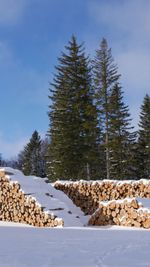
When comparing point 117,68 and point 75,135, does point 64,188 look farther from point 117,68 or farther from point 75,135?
point 117,68

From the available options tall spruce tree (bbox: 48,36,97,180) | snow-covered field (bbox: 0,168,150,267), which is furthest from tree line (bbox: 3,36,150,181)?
snow-covered field (bbox: 0,168,150,267)

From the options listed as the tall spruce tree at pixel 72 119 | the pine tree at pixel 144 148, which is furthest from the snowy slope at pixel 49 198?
the pine tree at pixel 144 148

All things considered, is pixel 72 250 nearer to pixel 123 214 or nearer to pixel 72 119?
pixel 123 214

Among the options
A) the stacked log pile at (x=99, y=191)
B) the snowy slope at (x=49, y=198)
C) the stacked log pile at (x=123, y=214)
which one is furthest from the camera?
the stacked log pile at (x=99, y=191)

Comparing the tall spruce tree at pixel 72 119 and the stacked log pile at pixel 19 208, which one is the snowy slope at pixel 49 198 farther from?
the tall spruce tree at pixel 72 119

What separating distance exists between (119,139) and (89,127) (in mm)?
3764

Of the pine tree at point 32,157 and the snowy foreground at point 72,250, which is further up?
the pine tree at point 32,157

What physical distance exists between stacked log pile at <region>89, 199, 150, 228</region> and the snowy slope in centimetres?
61

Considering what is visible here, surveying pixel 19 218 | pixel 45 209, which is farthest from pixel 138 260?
pixel 19 218

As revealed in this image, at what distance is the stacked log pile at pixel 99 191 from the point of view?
13844mm

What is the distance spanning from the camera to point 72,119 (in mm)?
28469

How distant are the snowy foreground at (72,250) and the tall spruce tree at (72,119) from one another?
1942 cm

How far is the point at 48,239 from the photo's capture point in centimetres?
733

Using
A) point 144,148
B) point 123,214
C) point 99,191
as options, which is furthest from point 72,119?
point 123,214
